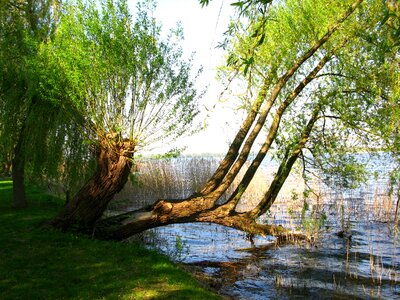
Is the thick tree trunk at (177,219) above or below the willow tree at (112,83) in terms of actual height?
below

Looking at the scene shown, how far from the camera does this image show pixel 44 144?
14.0m

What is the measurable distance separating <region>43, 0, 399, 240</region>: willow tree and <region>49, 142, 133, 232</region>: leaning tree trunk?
0.09ft

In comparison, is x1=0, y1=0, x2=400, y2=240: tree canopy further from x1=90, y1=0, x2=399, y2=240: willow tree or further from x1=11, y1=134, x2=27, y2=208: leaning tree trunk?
x1=11, y1=134, x2=27, y2=208: leaning tree trunk

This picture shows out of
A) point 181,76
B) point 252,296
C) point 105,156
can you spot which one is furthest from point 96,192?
point 252,296

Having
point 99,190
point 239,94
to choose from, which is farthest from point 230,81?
point 99,190

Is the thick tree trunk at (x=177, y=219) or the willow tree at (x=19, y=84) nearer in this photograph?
the thick tree trunk at (x=177, y=219)

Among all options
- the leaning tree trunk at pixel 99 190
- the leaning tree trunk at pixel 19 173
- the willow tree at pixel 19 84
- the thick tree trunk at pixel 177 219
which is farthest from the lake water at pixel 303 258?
the willow tree at pixel 19 84

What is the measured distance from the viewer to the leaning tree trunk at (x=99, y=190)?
34.4 ft

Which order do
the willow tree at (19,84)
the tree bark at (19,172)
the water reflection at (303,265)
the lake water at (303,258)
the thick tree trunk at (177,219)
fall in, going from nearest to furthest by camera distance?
1. the water reflection at (303,265)
2. the lake water at (303,258)
3. the thick tree trunk at (177,219)
4. the willow tree at (19,84)
5. the tree bark at (19,172)

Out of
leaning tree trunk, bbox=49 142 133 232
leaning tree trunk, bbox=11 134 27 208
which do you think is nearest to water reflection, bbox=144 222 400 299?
leaning tree trunk, bbox=49 142 133 232

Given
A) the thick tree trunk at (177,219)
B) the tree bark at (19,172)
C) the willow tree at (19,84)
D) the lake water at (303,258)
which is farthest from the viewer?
the tree bark at (19,172)

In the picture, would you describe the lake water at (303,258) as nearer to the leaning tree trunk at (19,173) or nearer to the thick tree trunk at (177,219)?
the thick tree trunk at (177,219)

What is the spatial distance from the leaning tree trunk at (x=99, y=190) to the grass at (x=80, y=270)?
19.0 inches

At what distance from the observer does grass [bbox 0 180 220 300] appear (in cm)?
680
